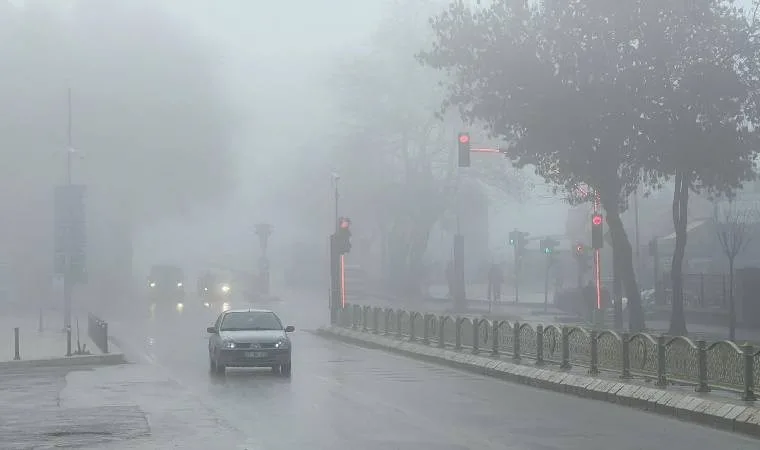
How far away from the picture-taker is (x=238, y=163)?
99125 mm

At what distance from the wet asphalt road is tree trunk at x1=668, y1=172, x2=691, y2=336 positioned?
10.1 meters

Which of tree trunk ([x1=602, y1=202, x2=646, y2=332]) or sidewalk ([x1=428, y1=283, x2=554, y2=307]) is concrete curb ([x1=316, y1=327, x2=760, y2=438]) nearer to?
tree trunk ([x1=602, y1=202, x2=646, y2=332])

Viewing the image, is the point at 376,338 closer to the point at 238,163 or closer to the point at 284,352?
the point at 284,352

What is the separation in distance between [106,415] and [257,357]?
836cm

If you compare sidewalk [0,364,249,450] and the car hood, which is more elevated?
the car hood

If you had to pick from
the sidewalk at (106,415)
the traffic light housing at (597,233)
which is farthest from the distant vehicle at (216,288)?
the sidewalk at (106,415)

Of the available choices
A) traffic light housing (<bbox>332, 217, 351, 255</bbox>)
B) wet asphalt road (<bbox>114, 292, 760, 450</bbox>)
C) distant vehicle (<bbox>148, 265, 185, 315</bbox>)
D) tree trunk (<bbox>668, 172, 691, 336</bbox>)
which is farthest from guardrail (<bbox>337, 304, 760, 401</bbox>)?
distant vehicle (<bbox>148, 265, 185, 315</bbox>)

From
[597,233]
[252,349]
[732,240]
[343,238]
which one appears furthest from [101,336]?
[732,240]

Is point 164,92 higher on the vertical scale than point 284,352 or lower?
higher

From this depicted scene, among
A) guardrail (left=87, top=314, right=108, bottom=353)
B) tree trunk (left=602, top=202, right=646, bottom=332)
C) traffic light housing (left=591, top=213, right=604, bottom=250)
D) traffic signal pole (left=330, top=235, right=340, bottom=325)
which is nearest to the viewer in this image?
guardrail (left=87, top=314, right=108, bottom=353)

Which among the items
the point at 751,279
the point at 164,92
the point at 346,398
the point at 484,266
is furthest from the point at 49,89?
the point at 346,398

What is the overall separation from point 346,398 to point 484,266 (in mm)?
79228

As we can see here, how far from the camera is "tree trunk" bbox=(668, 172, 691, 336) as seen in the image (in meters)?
37.1

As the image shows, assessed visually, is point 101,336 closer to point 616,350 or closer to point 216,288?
point 616,350
